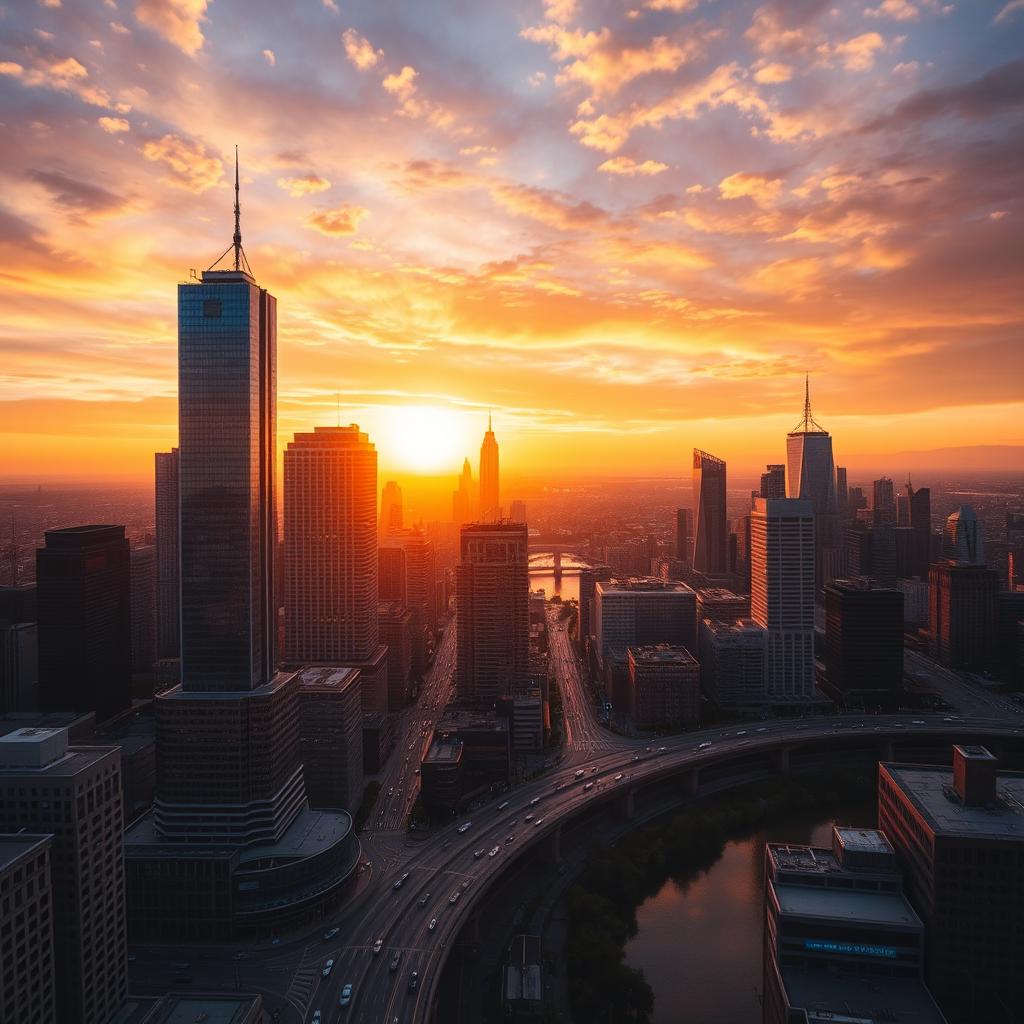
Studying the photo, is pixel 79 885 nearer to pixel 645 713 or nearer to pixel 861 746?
pixel 645 713

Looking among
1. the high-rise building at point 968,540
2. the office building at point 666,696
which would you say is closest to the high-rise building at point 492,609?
the office building at point 666,696

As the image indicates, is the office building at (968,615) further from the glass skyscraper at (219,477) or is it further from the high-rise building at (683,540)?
the glass skyscraper at (219,477)

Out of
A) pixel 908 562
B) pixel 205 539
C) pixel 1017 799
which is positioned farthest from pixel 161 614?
pixel 908 562

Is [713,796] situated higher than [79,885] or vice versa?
[79,885]

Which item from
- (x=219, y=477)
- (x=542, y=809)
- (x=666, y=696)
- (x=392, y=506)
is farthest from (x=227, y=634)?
(x=392, y=506)

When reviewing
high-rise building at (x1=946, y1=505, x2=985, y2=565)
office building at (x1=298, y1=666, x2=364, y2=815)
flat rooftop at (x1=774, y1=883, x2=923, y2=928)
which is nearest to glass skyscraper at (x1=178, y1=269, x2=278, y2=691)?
office building at (x1=298, y1=666, x2=364, y2=815)

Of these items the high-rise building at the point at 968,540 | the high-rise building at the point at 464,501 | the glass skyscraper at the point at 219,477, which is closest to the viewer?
the glass skyscraper at the point at 219,477

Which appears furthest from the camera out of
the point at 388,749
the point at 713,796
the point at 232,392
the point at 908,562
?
the point at 908,562
